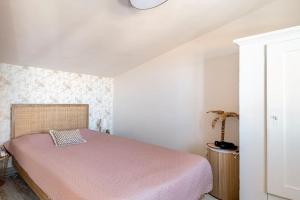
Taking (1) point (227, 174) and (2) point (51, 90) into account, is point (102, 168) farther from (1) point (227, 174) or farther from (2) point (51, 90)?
(2) point (51, 90)

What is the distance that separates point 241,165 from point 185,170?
77 centimetres

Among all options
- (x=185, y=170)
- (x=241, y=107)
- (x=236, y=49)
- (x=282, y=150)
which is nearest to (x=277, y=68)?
(x=241, y=107)

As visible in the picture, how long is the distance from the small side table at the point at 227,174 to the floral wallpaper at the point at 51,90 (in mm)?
2656

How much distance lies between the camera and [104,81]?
13.6 feet

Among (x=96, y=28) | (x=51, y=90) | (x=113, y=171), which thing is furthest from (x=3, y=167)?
(x=96, y=28)

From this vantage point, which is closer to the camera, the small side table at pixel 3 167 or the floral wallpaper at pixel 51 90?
the small side table at pixel 3 167

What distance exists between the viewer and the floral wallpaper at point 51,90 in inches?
111

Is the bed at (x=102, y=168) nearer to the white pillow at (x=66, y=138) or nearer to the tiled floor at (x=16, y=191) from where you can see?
the white pillow at (x=66, y=138)

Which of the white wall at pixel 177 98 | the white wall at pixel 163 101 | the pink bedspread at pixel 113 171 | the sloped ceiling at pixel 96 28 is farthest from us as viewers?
the white wall at pixel 163 101

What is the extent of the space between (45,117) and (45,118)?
2cm

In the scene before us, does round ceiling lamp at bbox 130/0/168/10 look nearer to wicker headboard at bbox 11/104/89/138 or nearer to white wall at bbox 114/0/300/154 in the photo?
white wall at bbox 114/0/300/154

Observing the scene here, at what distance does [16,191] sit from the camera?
2.38 m

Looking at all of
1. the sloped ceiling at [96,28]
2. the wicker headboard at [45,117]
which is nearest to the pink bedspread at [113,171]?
the wicker headboard at [45,117]

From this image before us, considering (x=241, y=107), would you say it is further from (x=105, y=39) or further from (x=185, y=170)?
(x=105, y=39)
